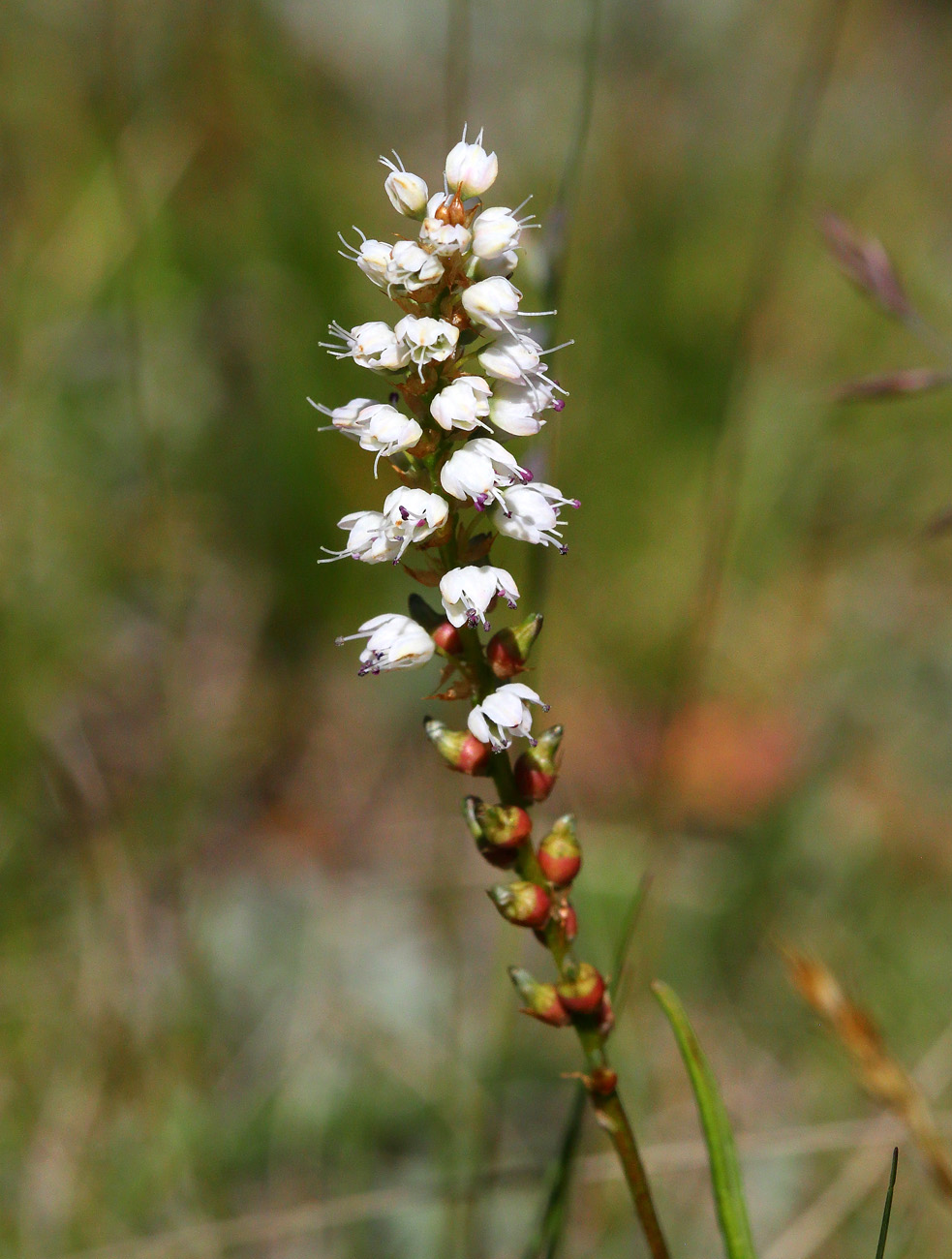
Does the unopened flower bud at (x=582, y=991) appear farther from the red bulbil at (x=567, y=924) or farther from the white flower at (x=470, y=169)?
the white flower at (x=470, y=169)

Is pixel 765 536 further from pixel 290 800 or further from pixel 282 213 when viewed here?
pixel 282 213

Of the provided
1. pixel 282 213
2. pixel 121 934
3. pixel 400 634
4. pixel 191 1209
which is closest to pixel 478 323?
pixel 400 634

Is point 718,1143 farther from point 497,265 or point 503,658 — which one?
point 497,265

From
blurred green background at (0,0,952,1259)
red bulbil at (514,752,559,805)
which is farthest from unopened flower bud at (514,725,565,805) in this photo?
blurred green background at (0,0,952,1259)

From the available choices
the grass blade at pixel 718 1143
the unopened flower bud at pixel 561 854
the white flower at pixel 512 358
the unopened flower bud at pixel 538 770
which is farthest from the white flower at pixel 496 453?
the grass blade at pixel 718 1143

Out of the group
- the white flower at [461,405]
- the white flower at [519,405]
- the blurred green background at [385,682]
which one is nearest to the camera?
the white flower at [461,405]

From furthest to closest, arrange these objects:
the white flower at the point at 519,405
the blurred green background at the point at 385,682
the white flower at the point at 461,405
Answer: the blurred green background at the point at 385,682 < the white flower at the point at 519,405 < the white flower at the point at 461,405

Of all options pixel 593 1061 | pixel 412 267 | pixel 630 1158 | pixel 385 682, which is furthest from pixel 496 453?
pixel 385 682

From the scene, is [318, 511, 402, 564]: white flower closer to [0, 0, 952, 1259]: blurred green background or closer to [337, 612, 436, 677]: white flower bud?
[337, 612, 436, 677]: white flower bud
